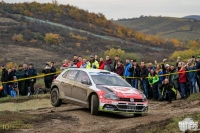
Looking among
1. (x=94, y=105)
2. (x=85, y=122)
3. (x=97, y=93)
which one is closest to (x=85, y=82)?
(x=97, y=93)

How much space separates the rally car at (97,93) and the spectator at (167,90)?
4240 millimetres

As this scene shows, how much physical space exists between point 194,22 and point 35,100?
138 meters

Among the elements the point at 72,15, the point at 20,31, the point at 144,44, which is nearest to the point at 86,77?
the point at 20,31

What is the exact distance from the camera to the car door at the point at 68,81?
55.3 feet

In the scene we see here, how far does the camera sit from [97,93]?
49.6 feet

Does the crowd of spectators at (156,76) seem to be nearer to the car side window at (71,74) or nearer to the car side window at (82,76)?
the car side window at (71,74)

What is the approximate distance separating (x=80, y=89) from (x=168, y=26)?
149686mm

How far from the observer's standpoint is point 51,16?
73.9 meters

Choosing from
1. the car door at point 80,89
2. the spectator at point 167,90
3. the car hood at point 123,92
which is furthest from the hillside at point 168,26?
the car hood at point 123,92

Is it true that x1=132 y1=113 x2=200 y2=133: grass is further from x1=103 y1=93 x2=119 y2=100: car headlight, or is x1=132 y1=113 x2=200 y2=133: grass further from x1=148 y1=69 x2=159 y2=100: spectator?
x1=148 y1=69 x2=159 y2=100: spectator

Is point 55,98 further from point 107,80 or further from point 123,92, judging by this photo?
point 123,92

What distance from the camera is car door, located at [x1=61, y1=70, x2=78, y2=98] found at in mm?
16844

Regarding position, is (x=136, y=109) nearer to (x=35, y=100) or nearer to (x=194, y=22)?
(x=35, y=100)

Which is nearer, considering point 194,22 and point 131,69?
point 131,69
